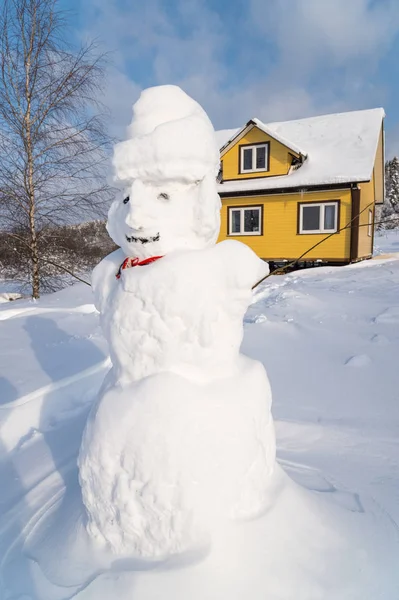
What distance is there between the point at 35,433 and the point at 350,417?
262cm

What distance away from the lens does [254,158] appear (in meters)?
12.8

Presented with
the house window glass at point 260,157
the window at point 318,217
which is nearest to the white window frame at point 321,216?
the window at point 318,217

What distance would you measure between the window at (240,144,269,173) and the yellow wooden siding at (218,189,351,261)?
1.09 m

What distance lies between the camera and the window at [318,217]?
471 inches

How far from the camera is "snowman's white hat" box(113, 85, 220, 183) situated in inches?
64.6

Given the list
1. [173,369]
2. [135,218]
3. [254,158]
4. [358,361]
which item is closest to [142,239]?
[135,218]

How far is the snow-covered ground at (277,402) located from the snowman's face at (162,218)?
4.78 feet

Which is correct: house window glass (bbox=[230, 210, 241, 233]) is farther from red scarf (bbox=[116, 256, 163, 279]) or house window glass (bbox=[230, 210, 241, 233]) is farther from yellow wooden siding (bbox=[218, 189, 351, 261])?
red scarf (bbox=[116, 256, 163, 279])

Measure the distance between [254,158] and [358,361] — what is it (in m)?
10.5

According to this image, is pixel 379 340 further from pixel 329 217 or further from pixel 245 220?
pixel 245 220

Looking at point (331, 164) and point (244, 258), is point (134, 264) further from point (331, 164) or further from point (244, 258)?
point (331, 164)

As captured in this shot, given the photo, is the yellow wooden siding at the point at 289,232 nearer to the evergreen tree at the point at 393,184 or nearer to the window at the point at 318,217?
the window at the point at 318,217

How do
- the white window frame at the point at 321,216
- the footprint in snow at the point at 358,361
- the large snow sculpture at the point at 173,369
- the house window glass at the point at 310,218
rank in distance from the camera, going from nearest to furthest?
the large snow sculpture at the point at 173,369 → the footprint in snow at the point at 358,361 → the white window frame at the point at 321,216 → the house window glass at the point at 310,218

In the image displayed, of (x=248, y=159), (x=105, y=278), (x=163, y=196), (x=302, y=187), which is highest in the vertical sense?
(x=248, y=159)
